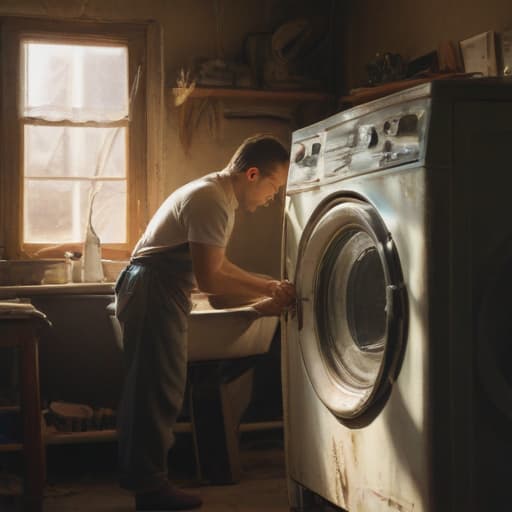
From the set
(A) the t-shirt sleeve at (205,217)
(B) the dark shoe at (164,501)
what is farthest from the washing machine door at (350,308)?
(B) the dark shoe at (164,501)

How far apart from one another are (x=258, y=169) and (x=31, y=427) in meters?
1.10

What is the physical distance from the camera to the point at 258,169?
111 inches

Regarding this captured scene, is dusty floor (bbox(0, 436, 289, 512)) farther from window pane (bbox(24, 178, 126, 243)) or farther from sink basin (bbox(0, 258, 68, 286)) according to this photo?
window pane (bbox(24, 178, 126, 243))

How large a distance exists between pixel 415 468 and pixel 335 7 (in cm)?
270

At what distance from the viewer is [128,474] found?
9.25 ft

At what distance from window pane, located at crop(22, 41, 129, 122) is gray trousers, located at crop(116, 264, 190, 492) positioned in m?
1.27

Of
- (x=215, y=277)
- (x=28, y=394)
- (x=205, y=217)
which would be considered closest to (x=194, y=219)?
(x=205, y=217)

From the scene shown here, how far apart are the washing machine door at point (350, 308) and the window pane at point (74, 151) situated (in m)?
1.61

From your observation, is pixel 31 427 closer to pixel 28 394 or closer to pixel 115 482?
pixel 28 394

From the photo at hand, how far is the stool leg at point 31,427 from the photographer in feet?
9.00

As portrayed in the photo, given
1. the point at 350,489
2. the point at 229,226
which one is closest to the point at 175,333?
the point at 229,226

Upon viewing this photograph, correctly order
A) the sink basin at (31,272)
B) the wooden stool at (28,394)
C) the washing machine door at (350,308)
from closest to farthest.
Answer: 1. the washing machine door at (350,308)
2. the wooden stool at (28,394)
3. the sink basin at (31,272)

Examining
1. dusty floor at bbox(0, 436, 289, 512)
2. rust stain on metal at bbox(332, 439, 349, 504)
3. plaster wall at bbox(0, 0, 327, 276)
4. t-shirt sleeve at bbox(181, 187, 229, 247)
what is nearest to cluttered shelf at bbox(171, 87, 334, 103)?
plaster wall at bbox(0, 0, 327, 276)

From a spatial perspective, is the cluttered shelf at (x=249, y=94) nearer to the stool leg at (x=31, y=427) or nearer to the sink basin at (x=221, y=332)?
the sink basin at (x=221, y=332)
